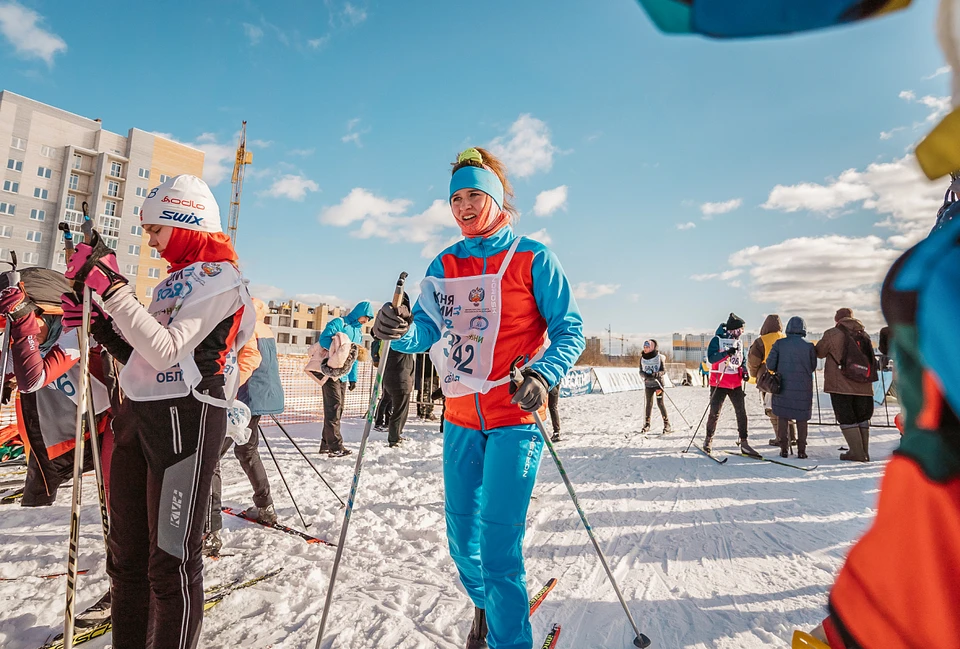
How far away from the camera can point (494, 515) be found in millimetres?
2197

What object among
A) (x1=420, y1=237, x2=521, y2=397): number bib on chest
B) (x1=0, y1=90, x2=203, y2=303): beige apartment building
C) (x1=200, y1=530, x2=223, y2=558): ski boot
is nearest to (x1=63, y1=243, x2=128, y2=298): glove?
(x1=420, y1=237, x2=521, y2=397): number bib on chest

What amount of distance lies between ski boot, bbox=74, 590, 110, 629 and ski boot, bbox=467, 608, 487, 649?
2.13m

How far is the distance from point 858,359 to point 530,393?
760 cm

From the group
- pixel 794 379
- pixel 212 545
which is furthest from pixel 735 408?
pixel 212 545

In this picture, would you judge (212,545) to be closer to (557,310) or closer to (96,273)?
(96,273)

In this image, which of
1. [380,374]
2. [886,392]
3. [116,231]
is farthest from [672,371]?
[116,231]

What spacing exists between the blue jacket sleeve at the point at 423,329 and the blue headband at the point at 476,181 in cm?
45

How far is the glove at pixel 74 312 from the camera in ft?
6.99

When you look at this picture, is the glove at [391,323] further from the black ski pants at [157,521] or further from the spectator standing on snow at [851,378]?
the spectator standing on snow at [851,378]

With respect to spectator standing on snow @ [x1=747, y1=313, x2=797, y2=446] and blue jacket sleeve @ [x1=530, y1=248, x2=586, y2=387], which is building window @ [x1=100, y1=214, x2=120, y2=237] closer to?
spectator standing on snow @ [x1=747, y1=313, x2=797, y2=446]

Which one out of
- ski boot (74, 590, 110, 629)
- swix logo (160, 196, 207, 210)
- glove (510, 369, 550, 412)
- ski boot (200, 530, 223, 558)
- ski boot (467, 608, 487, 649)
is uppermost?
swix logo (160, 196, 207, 210)

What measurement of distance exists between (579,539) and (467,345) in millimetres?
2502

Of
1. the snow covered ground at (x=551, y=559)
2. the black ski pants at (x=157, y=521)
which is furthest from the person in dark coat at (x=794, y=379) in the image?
the black ski pants at (x=157, y=521)

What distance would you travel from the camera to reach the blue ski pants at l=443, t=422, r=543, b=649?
216cm
